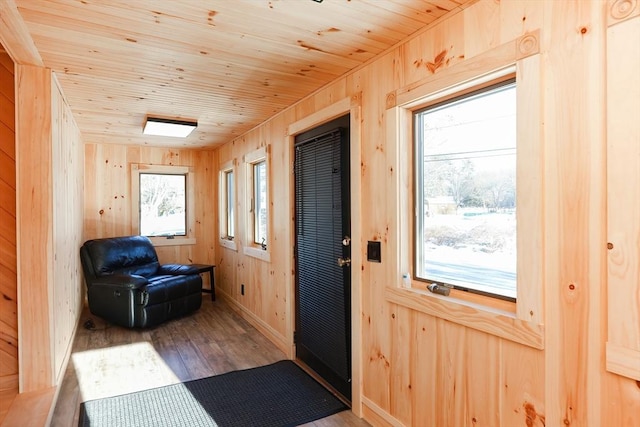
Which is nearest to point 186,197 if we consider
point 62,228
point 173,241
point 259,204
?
point 173,241

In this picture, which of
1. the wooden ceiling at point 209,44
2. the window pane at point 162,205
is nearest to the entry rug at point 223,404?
the wooden ceiling at point 209,44

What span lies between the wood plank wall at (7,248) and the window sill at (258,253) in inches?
78.0

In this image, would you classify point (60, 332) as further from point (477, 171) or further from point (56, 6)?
point (477, 171)

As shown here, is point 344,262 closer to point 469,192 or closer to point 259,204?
point 469,192

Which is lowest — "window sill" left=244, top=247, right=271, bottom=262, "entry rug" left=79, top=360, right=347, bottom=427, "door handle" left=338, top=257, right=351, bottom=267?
"entry rug" left=79, top=360, right=347, bottom=427

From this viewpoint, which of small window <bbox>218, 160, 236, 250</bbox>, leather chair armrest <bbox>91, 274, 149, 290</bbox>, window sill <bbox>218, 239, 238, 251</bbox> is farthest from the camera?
small window <bbox>218, 160, 236, 250</bbox>

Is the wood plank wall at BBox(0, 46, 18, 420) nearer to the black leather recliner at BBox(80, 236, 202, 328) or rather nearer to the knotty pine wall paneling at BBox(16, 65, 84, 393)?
the knotty pine wall paneling at BBox(16, 65, 84, 393)

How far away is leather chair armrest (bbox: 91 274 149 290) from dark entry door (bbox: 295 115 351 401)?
185 centimetres

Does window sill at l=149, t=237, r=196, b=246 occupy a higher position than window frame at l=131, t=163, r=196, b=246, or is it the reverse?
window frame at l=131, t=163, r=196, b=246

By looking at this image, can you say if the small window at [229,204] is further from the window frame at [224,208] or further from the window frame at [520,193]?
the window frame at [520,193]

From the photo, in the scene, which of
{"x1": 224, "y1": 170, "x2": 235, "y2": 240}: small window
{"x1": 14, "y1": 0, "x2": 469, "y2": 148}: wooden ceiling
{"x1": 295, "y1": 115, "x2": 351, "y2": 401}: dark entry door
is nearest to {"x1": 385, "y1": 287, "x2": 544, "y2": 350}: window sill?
{"x1": 295, "y1": 115, "x2": 351, "y2": 401}: dark entry door

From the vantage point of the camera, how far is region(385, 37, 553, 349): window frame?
1.38 metres

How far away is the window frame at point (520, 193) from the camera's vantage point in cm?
138

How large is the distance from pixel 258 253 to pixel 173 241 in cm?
225
